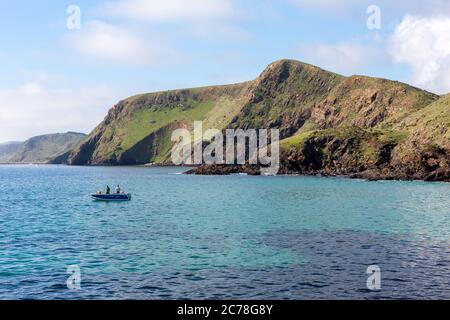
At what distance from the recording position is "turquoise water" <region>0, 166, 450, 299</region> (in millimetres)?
33344

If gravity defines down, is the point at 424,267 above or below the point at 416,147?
below

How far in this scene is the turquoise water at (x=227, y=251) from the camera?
33344mm

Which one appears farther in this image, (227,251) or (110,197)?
(110,197)

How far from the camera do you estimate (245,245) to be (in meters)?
50.1

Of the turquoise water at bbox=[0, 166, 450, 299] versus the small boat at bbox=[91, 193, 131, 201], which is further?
the small boat at bbox=[91, 193, 131, 201]

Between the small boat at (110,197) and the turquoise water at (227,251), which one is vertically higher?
the small boat at (110,197)

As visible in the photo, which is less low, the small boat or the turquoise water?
the small boat

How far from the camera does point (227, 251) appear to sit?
4675 centimetres

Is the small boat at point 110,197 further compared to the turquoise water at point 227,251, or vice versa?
the small boat at point 110,197

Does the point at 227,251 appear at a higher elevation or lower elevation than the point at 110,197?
lower

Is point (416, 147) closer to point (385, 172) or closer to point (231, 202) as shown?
point (385, 172)
